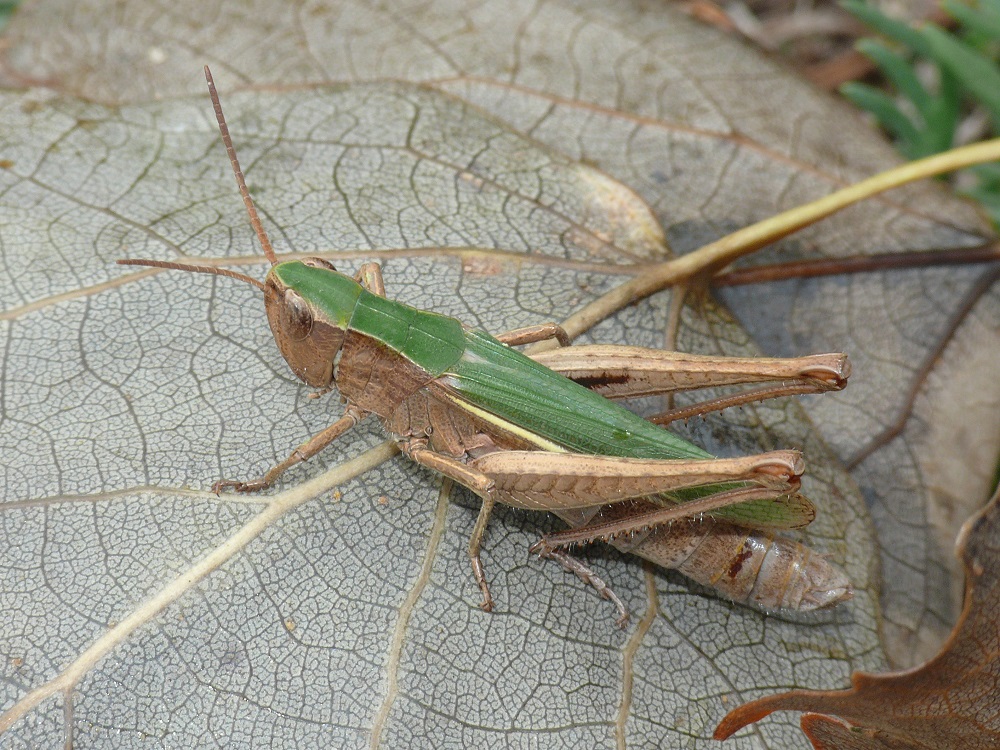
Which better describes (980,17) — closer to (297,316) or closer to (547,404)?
(547,404)

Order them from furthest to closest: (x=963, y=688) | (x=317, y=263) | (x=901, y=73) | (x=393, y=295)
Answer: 1. (x=901, y=73)
2. (x=393, y=295)
3. (x=317, y=263)
4. (x=963, y=688)

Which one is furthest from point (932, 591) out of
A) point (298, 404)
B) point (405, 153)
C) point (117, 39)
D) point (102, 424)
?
point (117, 39)

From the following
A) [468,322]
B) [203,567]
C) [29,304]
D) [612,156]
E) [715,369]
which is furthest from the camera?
[612,156]

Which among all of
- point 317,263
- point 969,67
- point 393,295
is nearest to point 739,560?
point 393,295

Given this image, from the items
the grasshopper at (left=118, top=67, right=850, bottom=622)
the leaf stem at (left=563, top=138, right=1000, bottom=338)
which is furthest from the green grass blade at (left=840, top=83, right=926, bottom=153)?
the grasshopper at (left=118, top=67, right=850, bottom=622)

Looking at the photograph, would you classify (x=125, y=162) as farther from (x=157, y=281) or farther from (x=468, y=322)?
(x=468, y=322)

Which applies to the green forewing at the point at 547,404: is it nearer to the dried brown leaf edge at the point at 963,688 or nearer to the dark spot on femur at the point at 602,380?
the dark spot on femur at the point at 602,380

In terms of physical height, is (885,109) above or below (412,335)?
above
